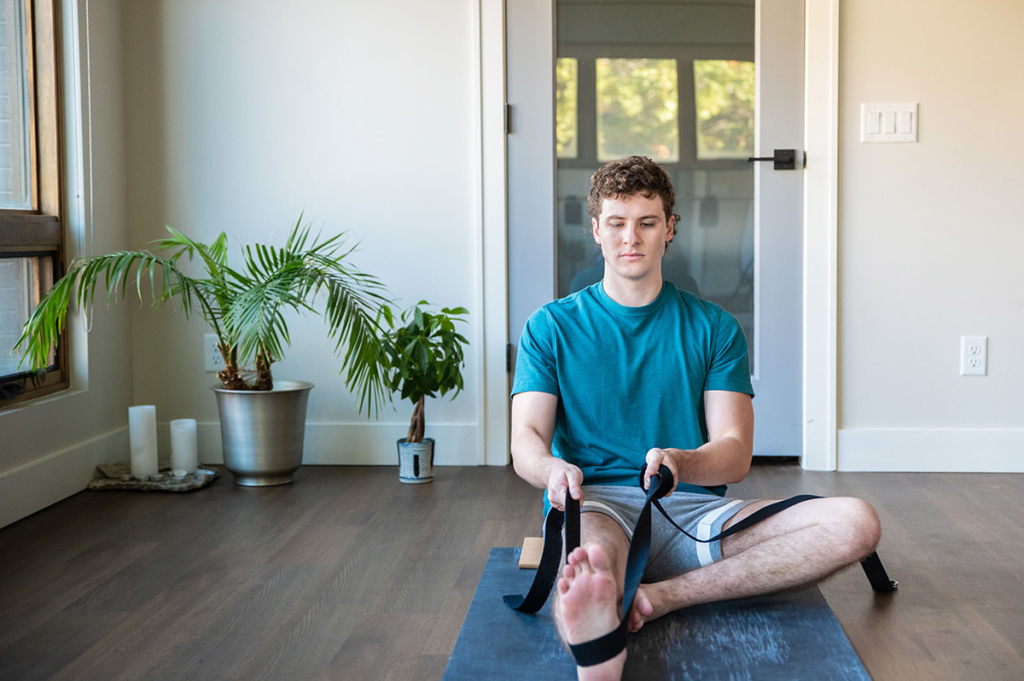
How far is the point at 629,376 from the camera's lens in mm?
1885

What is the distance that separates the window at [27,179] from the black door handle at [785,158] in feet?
7.50

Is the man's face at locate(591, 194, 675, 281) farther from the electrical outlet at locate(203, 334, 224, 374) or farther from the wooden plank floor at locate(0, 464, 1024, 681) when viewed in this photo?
the electrical outlet at locate(203, 334, 224, 374)

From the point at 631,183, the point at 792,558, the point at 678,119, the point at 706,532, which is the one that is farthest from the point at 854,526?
the point at 678,119

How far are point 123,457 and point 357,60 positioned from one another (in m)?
1.58

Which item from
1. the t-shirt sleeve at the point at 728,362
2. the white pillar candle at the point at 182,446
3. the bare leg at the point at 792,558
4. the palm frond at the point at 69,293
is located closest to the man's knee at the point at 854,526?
the bare leg at the point at 792,558

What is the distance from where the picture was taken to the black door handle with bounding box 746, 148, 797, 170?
3.24m

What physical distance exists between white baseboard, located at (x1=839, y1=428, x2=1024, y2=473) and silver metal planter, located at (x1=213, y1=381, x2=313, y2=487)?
183 centimetres

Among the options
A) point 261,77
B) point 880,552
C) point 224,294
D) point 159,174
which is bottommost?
point 880,552

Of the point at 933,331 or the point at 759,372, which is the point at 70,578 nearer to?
the point at 759,372

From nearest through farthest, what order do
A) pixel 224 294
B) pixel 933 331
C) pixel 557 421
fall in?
pixel 557 421 → pixel 224 294 → pixel 933 331

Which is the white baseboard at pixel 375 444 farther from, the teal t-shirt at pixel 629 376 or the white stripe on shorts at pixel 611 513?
the white stripe on shorts at pixel 611 513

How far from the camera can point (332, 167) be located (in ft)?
10.9

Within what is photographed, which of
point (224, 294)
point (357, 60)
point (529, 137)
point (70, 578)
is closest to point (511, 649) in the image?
point (70, 578)

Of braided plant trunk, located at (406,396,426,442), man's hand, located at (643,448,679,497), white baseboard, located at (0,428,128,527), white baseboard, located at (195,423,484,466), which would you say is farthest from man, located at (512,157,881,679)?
white baseboard, located at (0,428,128,527)
